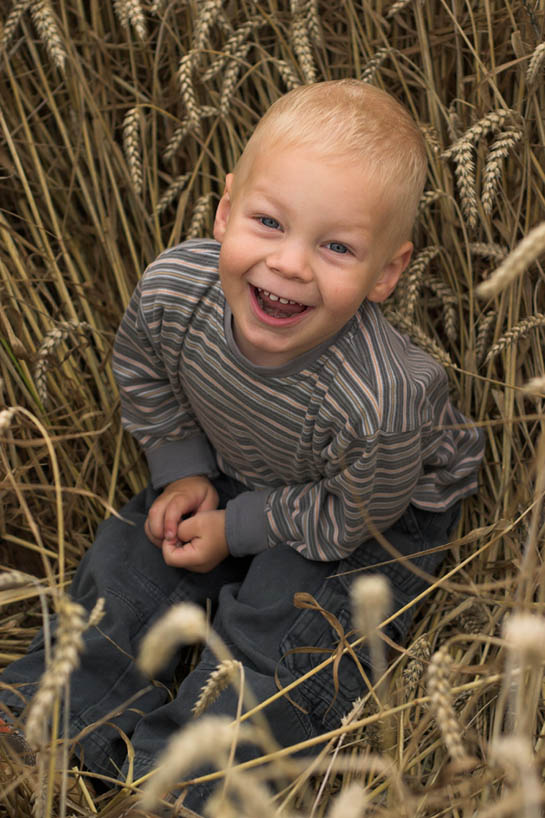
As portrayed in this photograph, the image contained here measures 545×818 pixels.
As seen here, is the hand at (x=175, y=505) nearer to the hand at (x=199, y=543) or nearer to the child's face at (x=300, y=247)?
the hand at (x=199, y=543)

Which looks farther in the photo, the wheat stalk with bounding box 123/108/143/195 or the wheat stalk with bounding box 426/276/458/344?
the wheat stalk with bounding box 426/276/458/344

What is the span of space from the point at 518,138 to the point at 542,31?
23cm

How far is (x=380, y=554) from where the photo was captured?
1.42 meters

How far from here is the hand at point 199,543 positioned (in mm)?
1412

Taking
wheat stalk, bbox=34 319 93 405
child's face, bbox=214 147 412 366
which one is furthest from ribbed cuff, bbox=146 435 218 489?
child's face, bbox=214 147 412 366

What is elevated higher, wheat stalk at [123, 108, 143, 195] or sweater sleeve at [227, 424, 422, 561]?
wheat stalk at [123, 108, 143, 195]

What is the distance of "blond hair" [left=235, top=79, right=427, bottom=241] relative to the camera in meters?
1.10

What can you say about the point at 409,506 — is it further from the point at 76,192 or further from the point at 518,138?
the point at 76,192

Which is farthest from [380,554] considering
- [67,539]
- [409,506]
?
[67,539]

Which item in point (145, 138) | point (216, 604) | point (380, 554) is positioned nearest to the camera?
point (380, 554)

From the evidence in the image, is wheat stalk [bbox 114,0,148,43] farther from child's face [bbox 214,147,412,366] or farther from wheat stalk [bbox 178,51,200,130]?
child's face [bbox 214,147,412,366]

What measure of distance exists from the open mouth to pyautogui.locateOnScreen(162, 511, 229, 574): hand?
41 cm

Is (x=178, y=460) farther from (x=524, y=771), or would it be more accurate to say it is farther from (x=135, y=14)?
(x=524, y=771)

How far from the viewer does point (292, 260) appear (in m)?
1.11
